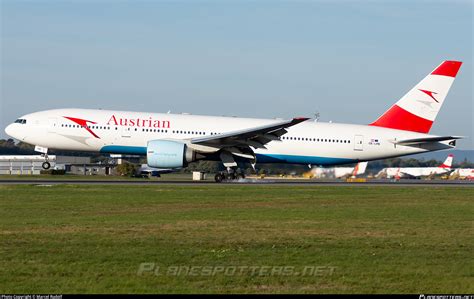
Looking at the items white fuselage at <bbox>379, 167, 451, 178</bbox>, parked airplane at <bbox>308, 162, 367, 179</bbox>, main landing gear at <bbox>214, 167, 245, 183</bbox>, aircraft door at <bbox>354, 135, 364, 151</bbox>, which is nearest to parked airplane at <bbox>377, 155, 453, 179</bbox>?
white fuselage at <bbox>379, 167, 451, 178</bbox>

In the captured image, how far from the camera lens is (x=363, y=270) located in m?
13.7

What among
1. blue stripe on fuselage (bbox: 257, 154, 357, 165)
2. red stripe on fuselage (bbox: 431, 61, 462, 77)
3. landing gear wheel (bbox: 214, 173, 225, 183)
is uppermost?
red stripe on fuselage (bbox: 431, 61, 462, 77)

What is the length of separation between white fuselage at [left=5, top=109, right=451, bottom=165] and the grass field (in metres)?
14.4

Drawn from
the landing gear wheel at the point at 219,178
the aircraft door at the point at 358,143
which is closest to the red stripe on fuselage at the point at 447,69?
the aircraft door at the point at 358,143

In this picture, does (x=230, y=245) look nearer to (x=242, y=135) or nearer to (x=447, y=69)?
(x=242, y=135)

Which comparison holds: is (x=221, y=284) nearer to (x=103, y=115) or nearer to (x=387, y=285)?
(x=387, y=285)

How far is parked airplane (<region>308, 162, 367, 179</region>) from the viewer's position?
4747 cm

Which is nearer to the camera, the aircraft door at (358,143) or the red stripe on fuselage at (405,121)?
the aircraft door at (358,143)

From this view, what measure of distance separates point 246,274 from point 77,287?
3006 mm

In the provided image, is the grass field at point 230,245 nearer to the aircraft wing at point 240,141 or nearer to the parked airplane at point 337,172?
the aircraft wing at point 240,141

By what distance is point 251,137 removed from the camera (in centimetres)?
4241

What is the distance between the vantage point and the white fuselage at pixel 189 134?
1706 inches

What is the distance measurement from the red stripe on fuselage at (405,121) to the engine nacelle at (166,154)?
47.7 ft

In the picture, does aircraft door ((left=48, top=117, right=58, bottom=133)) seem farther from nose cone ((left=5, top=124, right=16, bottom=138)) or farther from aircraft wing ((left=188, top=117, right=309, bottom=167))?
aircraft wing ((left=188, top=117, right=309, bottom=167))
